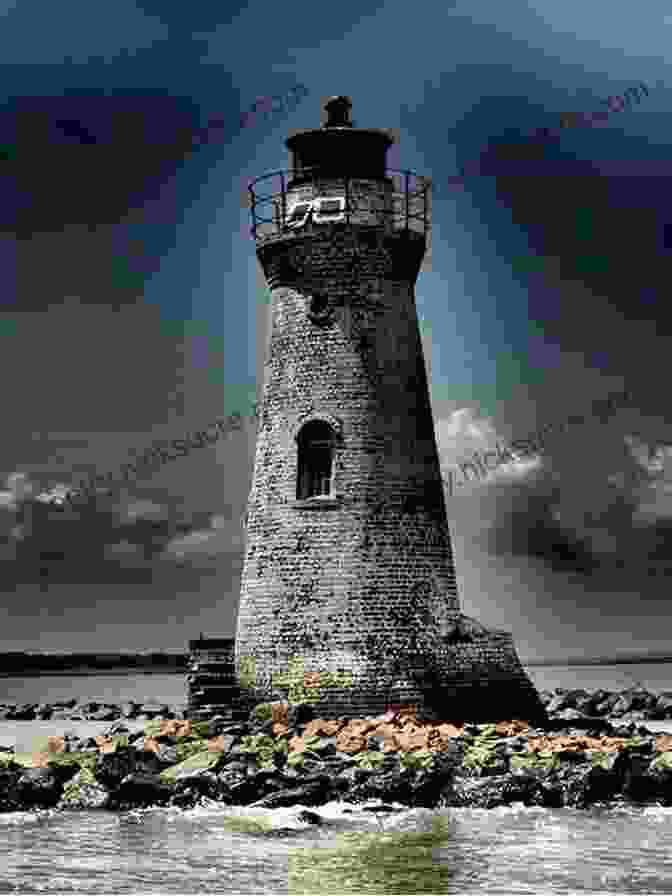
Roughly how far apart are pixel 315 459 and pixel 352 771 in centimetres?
707

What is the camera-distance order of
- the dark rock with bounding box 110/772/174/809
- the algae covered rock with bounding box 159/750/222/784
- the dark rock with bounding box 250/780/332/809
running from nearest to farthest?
the dark rock with bounding box 250/780/332/809 < the dark rock with bounding box 110/772/174/809 < the algae covered rock with bounding box 159/750/222/784

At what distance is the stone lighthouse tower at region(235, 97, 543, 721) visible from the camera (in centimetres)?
2717

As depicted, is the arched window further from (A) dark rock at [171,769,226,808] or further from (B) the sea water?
(B) the sea water

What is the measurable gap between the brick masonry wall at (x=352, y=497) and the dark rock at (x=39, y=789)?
5.40 metres

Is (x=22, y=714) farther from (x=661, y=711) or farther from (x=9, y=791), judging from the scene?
(x=9, y=791)

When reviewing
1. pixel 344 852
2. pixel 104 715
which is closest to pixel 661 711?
pixel 104 715

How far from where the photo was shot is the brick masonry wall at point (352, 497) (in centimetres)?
2714

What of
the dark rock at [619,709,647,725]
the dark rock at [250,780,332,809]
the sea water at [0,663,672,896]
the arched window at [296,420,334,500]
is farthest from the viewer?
the dark rock at [619,709,647,725]

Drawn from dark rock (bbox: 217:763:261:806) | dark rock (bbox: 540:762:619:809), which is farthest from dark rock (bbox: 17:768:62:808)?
dark rock (bbox: 540:762:619:809)

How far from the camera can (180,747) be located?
81.0ft

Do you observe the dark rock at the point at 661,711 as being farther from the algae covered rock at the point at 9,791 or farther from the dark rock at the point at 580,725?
the algae covered rock at the point at 9,791

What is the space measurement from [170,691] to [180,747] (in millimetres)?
38030

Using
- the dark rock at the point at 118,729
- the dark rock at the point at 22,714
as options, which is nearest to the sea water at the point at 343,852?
the dark rock at the point at 118,729

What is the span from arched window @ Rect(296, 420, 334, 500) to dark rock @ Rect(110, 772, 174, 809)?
6.90m
